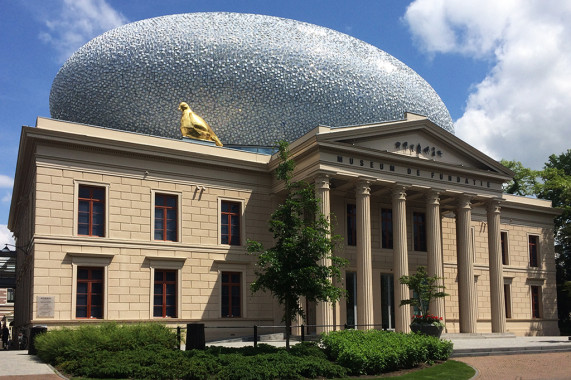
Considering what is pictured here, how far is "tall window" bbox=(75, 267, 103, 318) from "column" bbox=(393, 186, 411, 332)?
15007mm

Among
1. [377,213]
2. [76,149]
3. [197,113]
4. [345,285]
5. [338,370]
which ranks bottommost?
[338,370]

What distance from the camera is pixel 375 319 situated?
36812 millimetres

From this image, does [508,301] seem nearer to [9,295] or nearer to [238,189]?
Result: [238,189]

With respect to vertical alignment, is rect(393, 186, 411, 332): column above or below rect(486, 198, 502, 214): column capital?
below

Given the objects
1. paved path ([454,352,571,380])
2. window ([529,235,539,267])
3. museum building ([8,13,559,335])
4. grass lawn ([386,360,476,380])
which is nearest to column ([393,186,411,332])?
museum building ([8,13,559,335])

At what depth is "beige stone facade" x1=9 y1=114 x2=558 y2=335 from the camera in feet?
97.6

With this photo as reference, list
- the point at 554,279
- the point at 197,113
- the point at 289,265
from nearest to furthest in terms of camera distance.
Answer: the point at 289,265
the point at 197,113
the point at 554,279

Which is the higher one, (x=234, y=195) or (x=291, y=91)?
(x=291, y=91)

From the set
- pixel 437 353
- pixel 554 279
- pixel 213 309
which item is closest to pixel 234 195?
pixel 213 309

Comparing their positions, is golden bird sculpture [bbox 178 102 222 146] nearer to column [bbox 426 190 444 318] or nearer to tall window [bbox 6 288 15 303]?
column [bbox 426 190 444 318]

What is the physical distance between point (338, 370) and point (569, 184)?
122 feet

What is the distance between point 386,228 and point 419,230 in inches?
105

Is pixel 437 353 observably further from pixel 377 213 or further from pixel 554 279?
pixel 554 279

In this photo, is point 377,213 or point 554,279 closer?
point 377,213
